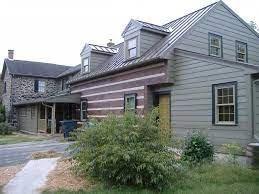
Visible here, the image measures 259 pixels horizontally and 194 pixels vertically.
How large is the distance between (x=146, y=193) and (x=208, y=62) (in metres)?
7.61

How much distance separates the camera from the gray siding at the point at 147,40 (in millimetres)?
18391

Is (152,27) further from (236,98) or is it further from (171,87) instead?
(236,98)

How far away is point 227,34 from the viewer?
1908cm

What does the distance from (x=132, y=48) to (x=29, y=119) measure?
53.2 feet

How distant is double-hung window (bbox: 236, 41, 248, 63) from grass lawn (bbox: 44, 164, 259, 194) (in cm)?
1133

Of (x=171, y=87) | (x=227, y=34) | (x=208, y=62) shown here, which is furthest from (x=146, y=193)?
(x=227, y=34)

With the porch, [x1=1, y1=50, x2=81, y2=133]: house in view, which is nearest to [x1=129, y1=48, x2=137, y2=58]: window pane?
the porch

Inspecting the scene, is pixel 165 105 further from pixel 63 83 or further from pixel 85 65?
pixel 63 83

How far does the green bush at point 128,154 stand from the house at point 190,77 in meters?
1.38

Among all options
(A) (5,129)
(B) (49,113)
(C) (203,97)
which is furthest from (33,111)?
(C) (203,97)

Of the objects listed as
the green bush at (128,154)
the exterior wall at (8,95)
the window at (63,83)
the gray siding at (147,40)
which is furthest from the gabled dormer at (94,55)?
the green bush at (128,154)

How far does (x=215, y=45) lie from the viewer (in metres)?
18.6

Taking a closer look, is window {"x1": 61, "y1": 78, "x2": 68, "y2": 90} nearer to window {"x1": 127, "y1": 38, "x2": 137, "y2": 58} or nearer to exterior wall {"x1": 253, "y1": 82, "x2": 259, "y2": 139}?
window {"x1": 127, "y1": 38, "x2": 137, "y2": 58}

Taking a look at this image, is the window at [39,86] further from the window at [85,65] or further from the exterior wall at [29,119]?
the window at [85,65]
